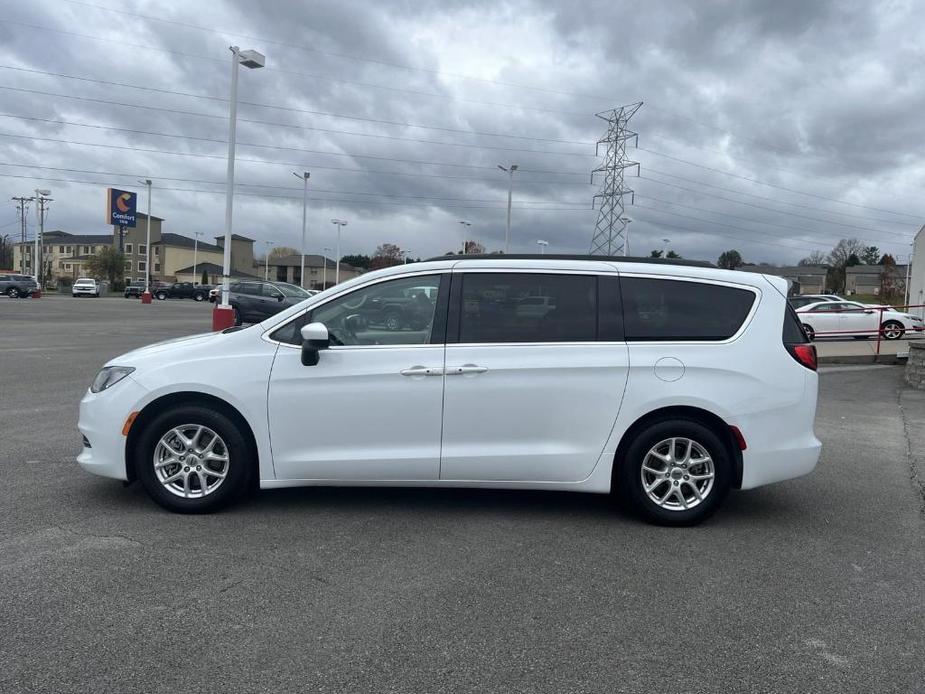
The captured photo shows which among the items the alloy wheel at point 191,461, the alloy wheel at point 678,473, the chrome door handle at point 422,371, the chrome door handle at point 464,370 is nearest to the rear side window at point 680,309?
the alloy wheel at point 678,473

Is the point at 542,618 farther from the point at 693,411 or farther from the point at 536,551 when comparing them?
the point at 693,411

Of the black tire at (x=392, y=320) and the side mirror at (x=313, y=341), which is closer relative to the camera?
the side mirror at (x=313, y=341)

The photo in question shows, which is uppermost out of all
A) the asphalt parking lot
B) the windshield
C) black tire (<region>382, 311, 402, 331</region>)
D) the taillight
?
the windshield

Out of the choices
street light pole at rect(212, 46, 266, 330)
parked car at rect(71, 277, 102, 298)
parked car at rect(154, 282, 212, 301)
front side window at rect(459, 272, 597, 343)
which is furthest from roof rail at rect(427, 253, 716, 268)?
parked car at rect(71, 277, 102, 298)

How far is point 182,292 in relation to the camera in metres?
66.9

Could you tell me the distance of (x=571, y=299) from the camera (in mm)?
5113

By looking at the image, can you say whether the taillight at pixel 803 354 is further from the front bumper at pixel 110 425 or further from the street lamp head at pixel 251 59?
the street lamp head at pixel 251 59

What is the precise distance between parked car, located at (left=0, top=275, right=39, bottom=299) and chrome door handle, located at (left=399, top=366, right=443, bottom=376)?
182 feet

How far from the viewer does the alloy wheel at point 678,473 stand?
4.99 meters

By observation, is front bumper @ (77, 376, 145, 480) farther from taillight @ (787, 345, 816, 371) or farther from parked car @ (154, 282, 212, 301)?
parked car @ (154, 282, 212, 301)

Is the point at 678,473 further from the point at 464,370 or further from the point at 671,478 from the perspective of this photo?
the point at 464,370

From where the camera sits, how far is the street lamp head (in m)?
21.3

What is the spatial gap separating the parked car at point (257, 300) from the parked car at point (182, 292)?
40125 millimetres

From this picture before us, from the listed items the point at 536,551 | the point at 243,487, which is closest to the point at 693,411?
the point at 536,551
